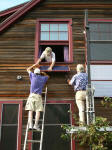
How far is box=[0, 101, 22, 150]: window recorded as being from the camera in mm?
9422

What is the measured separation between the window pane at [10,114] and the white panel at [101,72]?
2.89 m

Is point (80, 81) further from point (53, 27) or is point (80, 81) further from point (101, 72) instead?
point (53, 27)

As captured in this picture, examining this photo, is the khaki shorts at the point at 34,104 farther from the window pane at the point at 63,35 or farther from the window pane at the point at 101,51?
the window pane at the point at 63,35

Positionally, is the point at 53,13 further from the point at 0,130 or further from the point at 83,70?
the point at 0,130

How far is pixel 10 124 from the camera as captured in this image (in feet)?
31.8

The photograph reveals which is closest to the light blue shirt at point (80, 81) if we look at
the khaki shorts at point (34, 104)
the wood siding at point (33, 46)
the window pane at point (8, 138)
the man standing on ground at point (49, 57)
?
the wood siding at point (33, 46)

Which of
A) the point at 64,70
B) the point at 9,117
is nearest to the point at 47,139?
the point at 9,117

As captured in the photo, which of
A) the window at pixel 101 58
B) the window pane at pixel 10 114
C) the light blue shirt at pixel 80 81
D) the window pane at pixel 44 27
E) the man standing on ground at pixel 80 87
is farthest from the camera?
the window pane at pixel 44 27

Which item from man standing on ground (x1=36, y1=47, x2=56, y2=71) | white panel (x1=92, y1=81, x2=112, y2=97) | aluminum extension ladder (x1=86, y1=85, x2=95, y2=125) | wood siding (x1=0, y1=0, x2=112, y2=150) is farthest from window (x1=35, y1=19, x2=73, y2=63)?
aluminum extension ladder (x1=86, y1=85, x2=95, y2=125)

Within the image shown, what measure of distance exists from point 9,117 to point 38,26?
11.8 ft

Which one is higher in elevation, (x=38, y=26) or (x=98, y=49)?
(x=38, y=26)

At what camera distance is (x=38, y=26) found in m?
11.1

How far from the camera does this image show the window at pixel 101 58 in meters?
10.2

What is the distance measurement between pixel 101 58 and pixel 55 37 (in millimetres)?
1880
